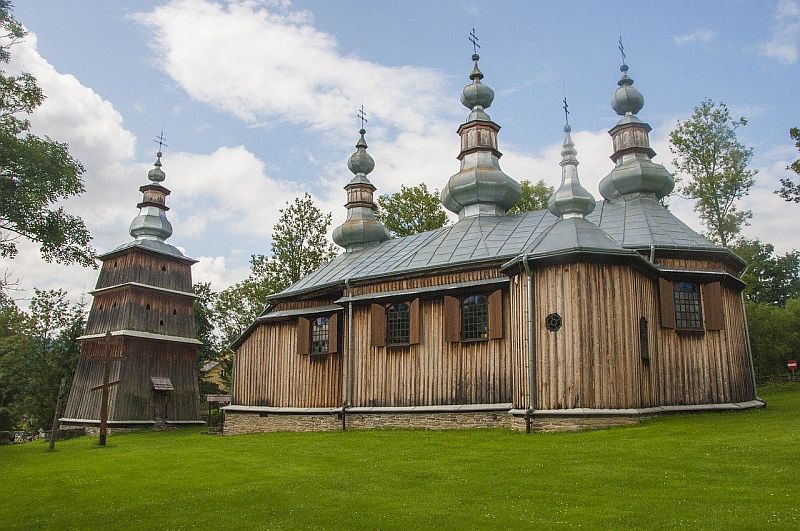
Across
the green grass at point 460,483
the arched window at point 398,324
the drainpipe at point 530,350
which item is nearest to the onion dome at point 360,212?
the arched window at point 398,324

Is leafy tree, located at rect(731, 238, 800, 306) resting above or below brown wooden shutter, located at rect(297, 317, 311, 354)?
above

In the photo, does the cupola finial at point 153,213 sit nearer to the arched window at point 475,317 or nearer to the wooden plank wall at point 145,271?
the wooden plank wall at point 145,271

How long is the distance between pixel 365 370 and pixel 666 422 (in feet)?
28.8

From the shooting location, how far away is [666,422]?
14648mm

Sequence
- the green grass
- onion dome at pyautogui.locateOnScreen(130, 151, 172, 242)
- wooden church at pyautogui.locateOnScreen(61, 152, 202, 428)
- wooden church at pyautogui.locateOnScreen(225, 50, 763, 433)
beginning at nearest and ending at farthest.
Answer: the green grass → wooden church at pyautogui.locateOnScreen(225, 50, 763, 433) → wooden church at pyautogui.locateOnScreen(61, 152, 202, 428) → onion dome at pyautogui.locateOnScreen(130, 151, 172, 242)

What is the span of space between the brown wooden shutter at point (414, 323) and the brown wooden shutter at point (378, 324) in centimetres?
93

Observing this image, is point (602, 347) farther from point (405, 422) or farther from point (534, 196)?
point (534, 196)

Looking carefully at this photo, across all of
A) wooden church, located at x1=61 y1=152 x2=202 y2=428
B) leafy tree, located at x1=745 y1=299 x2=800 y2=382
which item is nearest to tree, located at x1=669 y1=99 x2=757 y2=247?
leafy tree, located at x1=745 y1=299 x2=800 y2=382

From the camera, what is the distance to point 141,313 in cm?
3036

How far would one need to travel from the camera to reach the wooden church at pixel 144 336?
95.3 ft

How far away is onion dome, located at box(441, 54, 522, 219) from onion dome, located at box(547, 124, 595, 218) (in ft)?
19.1

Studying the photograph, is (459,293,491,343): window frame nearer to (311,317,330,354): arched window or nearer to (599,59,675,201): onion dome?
(311,317,330,354): arched window

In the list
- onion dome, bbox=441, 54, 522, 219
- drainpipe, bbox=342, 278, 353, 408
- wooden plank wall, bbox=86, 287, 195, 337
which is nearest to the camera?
drainpipe, bbox=342, 278, 353, 408

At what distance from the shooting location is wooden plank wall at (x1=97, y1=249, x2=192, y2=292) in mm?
30891
